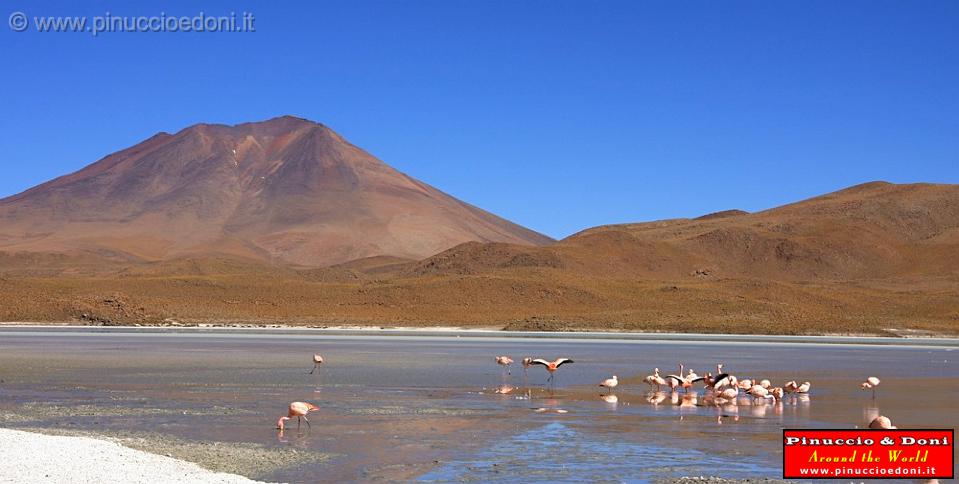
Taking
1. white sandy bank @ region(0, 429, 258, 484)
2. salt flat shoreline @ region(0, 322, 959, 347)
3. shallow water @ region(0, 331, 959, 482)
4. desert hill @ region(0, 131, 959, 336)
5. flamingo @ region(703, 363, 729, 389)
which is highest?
desert hill @ region(0, 131, 959, 336)

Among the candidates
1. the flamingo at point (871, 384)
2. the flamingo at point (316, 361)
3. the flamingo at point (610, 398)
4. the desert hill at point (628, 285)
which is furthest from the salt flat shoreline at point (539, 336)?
the flamingo at point (610, 398)

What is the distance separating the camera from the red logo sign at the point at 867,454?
11.1m

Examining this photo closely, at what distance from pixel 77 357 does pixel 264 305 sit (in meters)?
53.9

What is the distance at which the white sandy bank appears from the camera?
13.0 meters

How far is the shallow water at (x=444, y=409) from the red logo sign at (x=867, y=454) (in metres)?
3.08

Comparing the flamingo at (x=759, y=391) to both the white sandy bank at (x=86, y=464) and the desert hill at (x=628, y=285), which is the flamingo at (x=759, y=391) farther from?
the desert hill at (x=628, y=285)

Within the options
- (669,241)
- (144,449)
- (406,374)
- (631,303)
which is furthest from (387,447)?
(669,241)

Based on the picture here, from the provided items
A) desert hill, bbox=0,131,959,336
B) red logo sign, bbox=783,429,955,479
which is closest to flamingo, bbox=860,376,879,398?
red logo sign, bbox=783,429,955,479

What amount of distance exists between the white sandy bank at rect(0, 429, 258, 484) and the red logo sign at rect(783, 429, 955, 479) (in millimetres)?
6423

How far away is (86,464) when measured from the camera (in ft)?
45.2

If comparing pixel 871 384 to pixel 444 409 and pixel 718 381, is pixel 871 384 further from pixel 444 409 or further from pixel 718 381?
pixel 444 409

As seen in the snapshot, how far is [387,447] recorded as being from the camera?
55.2ft

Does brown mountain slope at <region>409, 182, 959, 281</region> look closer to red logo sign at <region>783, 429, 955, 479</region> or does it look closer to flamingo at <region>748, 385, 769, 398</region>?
flamingo at <region>748, 385, 769, 398</region>

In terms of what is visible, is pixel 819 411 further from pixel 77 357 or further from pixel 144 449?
pixel 77 357
